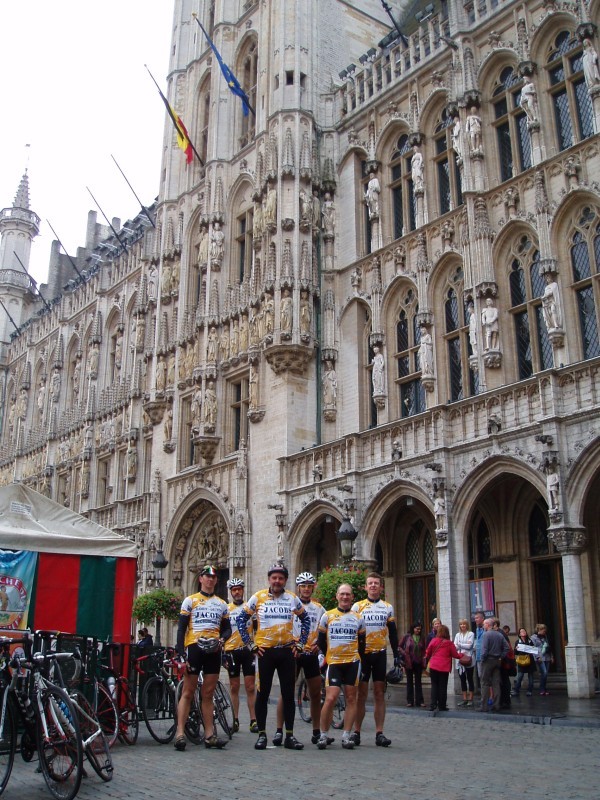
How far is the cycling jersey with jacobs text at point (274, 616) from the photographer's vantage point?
946cm

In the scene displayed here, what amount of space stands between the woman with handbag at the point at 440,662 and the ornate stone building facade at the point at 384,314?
3.45 meters

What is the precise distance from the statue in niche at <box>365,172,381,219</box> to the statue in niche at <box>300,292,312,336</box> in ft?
11.2

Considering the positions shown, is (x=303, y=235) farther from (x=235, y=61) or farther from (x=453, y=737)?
(x=453, y=737)

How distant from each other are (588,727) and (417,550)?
40.1 ft

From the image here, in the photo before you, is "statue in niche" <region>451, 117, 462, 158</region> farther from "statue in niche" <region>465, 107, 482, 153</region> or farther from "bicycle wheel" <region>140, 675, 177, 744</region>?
"bicycle wheel" <region>140, 675, 177, 744</region>

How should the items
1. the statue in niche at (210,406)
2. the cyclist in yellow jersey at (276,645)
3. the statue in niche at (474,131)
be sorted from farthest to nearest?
the statue in niche at (210,406) < the statue in niche at (474,131) < the cyclist in yellow jersey at (276,645)

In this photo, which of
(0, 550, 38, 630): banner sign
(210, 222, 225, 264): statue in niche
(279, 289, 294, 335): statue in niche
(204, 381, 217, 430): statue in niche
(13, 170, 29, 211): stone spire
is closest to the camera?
(0, 550, 38, 630): banner sign

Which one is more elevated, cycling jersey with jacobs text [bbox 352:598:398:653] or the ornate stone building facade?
the ornate stone building facade

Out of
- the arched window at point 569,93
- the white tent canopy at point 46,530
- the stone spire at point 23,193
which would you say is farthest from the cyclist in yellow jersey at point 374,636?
the stone spire at point 23,193

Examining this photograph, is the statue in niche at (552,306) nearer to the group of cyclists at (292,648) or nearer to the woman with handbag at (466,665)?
the woman with handbag at (466,665)

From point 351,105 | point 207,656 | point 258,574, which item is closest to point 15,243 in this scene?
point 351,105

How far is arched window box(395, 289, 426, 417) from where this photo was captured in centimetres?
2456

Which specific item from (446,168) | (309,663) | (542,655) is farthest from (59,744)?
(446,168)

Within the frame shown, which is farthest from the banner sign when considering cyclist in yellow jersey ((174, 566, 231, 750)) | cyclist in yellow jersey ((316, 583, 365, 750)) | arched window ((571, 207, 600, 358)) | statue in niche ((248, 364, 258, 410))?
statue in niche ((248, 364, 258, 410))
